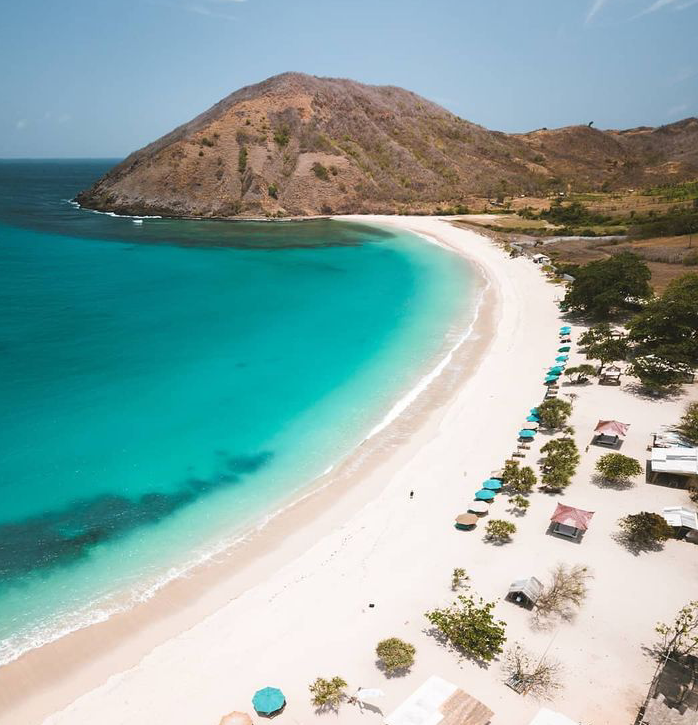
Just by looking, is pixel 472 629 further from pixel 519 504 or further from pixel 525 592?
pixel 519 504

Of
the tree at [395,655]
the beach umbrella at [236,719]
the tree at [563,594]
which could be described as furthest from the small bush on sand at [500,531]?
the beach umbrella at [236,719]

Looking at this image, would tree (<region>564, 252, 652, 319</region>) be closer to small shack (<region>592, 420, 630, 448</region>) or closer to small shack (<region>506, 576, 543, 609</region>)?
small shack (<region>592, 420, 630, 448</region>)

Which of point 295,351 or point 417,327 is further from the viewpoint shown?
point 417,327

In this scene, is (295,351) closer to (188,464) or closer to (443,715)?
(188,464)

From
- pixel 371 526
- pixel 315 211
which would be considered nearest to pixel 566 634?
pixel 371 526

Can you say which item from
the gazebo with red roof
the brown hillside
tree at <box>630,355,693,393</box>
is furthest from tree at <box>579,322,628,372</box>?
the brown hillside

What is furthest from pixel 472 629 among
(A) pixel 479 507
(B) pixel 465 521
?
(A) pixel 479 507
